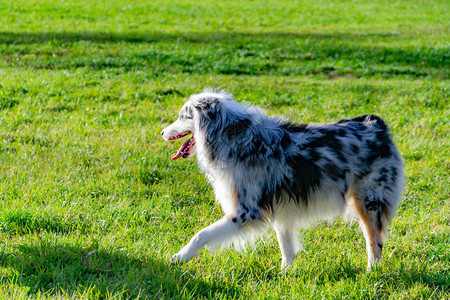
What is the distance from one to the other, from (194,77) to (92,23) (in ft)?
33.8

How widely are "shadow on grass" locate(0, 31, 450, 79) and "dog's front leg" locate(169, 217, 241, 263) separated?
9395 mm

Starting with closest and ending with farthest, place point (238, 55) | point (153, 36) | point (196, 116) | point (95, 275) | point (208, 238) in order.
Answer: point (95, 275) → point (208, 238) → point (196, 116) → point (238, 55) → point (153, 36)

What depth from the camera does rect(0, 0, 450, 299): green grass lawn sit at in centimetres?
402

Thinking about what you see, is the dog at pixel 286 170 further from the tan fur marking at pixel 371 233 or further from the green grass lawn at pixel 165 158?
the green grass lawn at pixel 165 158

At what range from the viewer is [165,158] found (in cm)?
685

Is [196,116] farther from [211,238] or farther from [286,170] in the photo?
[211,238]

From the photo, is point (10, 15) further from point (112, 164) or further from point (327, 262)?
point (327, 262)

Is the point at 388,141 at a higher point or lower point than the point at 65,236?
higher

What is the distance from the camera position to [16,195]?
5.49 m

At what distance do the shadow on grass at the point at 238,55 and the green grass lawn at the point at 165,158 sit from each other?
0.08m

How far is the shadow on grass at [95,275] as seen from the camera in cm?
368

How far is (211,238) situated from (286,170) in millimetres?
905

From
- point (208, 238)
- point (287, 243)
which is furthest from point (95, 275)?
point (287, 243)

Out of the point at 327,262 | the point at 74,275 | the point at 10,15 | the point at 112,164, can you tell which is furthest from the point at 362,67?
the point at 10,15
